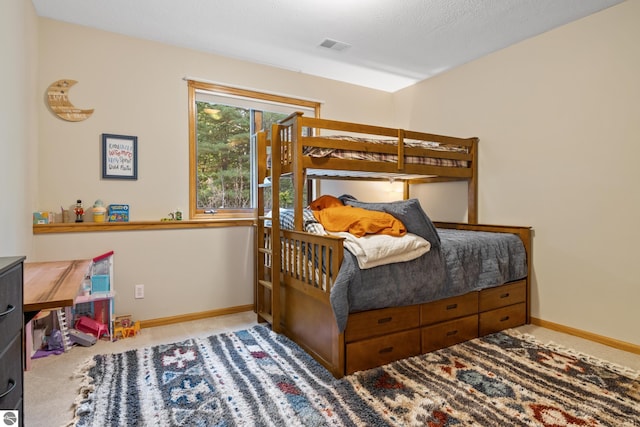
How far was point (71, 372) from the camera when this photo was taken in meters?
2.05

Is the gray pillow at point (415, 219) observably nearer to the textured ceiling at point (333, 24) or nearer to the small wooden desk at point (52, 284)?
the textured ceiling at point (333, 24)

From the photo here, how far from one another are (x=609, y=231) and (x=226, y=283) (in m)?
3.05

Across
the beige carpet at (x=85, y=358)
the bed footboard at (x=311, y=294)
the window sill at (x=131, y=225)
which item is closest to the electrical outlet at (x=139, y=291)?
the beige carpet at (x=85, y=358)

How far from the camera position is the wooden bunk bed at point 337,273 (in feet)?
6.73

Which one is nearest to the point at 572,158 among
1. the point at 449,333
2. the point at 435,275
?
the point at 435,275

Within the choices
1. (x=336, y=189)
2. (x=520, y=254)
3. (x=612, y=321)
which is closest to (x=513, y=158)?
(x=520, y=254)

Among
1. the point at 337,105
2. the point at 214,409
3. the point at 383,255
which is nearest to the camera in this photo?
the point at 214,409

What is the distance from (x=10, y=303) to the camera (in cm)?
102

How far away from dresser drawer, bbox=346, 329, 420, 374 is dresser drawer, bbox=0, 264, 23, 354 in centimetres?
148

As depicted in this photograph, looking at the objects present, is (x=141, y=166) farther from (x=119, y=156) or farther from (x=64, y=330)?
(x=64, y=330)

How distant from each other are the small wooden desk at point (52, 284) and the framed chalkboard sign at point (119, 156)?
1141mm

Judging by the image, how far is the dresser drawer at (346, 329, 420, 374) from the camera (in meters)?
2.00

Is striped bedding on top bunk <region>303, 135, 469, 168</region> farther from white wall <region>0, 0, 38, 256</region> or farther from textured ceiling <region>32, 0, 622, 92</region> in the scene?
white wall <region>0, 0, 38, 256</region>

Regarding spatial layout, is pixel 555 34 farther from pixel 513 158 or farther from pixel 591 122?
pixel 513 158
